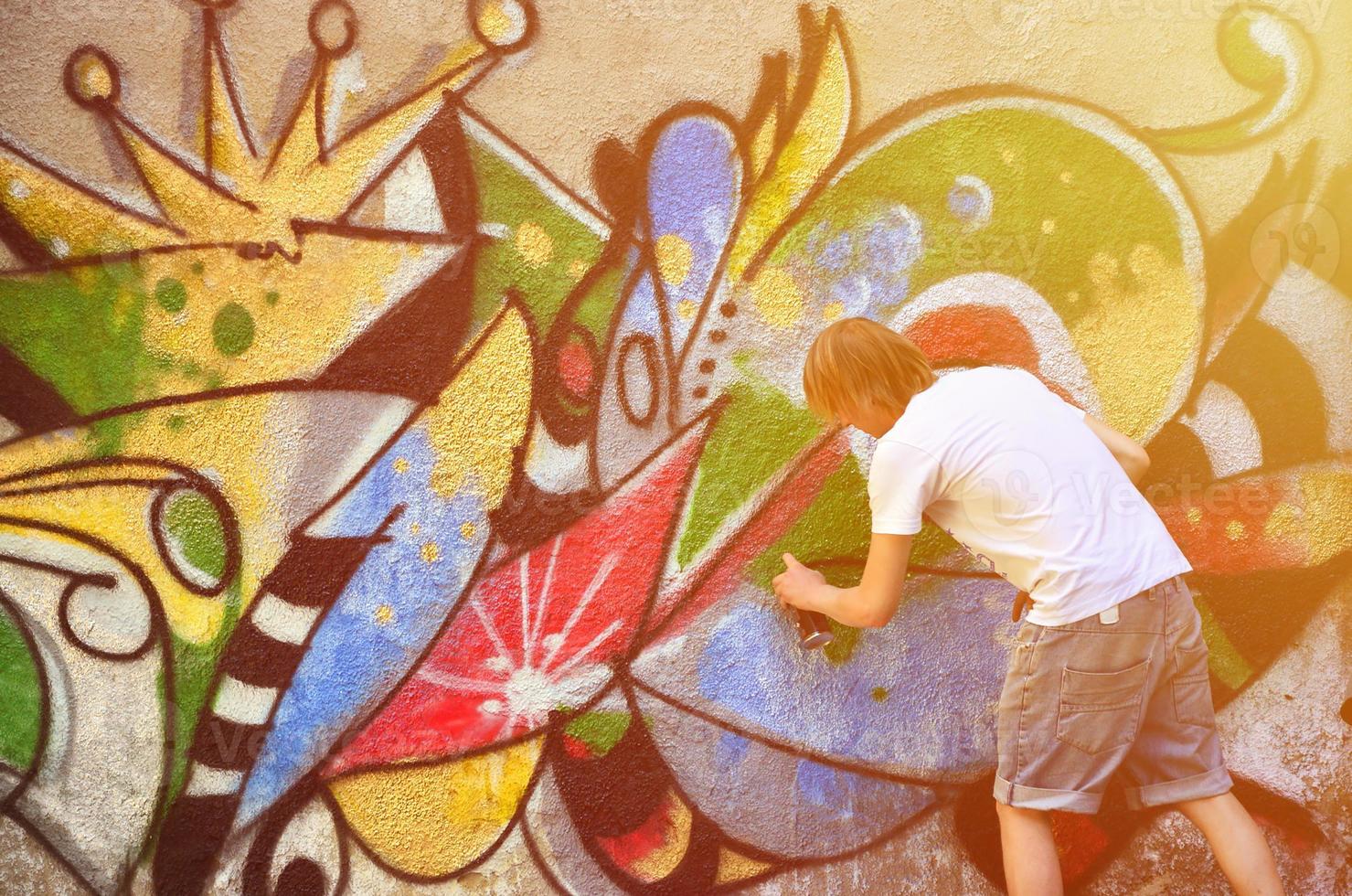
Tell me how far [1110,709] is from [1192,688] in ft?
0.76

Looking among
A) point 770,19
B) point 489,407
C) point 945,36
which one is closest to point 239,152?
point 489,407

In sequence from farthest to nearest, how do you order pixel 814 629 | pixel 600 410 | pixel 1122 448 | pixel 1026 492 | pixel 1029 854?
pixel 600 410
pixel 814 629
pixel 1122 448
pixel 1029 854
pixel 1026 492

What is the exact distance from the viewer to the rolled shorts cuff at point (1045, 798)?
83.5 inches

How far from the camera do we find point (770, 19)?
2547 millimetres

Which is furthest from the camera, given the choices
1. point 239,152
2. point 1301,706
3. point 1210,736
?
point 1301,706

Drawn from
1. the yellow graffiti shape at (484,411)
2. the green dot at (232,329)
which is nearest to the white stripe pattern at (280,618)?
the yellow graffiti shape at (484,411)

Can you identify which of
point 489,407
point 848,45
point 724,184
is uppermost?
point 848,45

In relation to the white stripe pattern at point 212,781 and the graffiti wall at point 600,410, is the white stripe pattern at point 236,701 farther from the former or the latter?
the white stripe pattern at point 212,781

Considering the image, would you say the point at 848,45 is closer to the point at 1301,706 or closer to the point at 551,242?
the point at 551,242

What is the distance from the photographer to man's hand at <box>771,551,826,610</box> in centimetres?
238

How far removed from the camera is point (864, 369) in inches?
85.7

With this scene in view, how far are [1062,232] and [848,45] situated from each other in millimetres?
805

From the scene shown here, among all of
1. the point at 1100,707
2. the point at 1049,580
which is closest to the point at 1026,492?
the point at 1049,580

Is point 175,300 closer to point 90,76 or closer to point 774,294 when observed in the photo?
point 90,76
